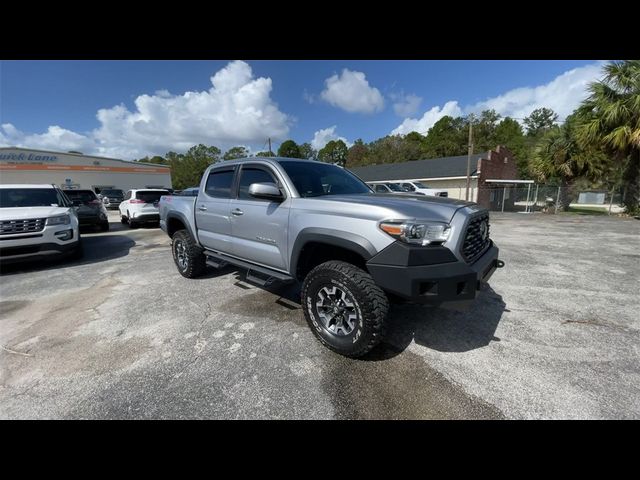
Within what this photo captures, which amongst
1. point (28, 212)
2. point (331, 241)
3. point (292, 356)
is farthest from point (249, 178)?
point (28, 212)

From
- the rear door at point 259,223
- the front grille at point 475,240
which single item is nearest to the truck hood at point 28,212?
the rear door at point 259,223

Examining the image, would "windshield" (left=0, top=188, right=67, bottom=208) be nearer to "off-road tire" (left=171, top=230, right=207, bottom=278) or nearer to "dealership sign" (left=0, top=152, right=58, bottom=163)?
"off-road tire" (left=171, top=230, right=207, bottom=278)

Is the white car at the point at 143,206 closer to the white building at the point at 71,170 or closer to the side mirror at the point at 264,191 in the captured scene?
the side mirror at the point at 264,191

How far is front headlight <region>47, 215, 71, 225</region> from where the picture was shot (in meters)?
5.65

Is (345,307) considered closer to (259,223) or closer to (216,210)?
(259,223)

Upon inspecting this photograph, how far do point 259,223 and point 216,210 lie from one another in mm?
1068

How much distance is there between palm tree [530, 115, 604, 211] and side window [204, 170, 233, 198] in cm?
2141

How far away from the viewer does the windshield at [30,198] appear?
6201 millimetres

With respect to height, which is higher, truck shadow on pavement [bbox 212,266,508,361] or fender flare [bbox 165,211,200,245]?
fender flare [bbox 165,211,200,245]

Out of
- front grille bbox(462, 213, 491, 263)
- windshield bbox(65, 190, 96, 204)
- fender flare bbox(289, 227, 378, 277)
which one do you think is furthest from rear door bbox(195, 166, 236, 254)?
windshield bbox(65, 190, 96, 204)

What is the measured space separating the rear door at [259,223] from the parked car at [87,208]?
9371mm
